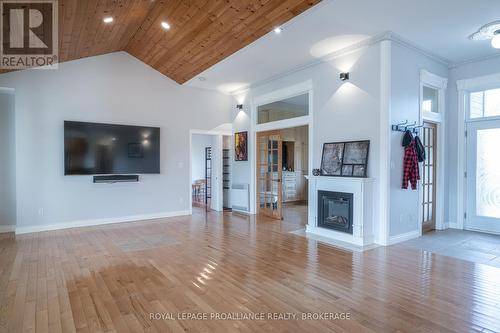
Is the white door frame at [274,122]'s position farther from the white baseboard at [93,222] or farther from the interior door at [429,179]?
the interior door at [429,179]

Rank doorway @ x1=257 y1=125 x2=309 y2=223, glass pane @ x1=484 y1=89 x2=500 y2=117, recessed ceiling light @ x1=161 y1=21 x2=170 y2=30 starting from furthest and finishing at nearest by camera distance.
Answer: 1. doorway @ x1=257 y1=125 x2=309 y2=223
2. glass pane @ x1=484 y1=89 x2=500 y2=117
3. recessed ceiling light @ x1=161 y1=21 x2=170 y2=30

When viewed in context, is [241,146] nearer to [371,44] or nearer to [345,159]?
[345,159]

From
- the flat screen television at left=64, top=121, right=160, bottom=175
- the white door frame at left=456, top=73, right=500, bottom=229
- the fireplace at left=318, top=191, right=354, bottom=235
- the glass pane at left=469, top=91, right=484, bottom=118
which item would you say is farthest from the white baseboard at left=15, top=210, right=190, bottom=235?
the glass pane at left=469, top=91, right=484, bottom=118

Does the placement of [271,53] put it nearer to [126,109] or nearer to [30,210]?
[126,109]

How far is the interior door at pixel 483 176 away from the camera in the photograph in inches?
206

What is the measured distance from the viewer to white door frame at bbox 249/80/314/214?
222 inches

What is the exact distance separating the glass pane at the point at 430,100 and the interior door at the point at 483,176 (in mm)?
752

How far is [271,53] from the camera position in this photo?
5.18 m

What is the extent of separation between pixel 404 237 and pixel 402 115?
2.05 m

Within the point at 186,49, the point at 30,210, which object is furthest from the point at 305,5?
the point at 30,210

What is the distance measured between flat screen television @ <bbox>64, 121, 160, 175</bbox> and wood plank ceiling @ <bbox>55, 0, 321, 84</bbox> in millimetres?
1497

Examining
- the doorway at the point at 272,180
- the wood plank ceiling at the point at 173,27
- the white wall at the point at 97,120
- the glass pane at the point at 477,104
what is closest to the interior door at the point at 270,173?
the doorway at the point at 272,180

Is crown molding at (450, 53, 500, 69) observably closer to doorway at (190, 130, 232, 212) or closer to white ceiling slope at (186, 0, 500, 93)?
white ceiling slope at (186, 0, 500, 93)

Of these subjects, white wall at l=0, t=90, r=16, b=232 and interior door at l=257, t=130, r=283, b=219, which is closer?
white wall at l=0, t=90, r=16, b=232
